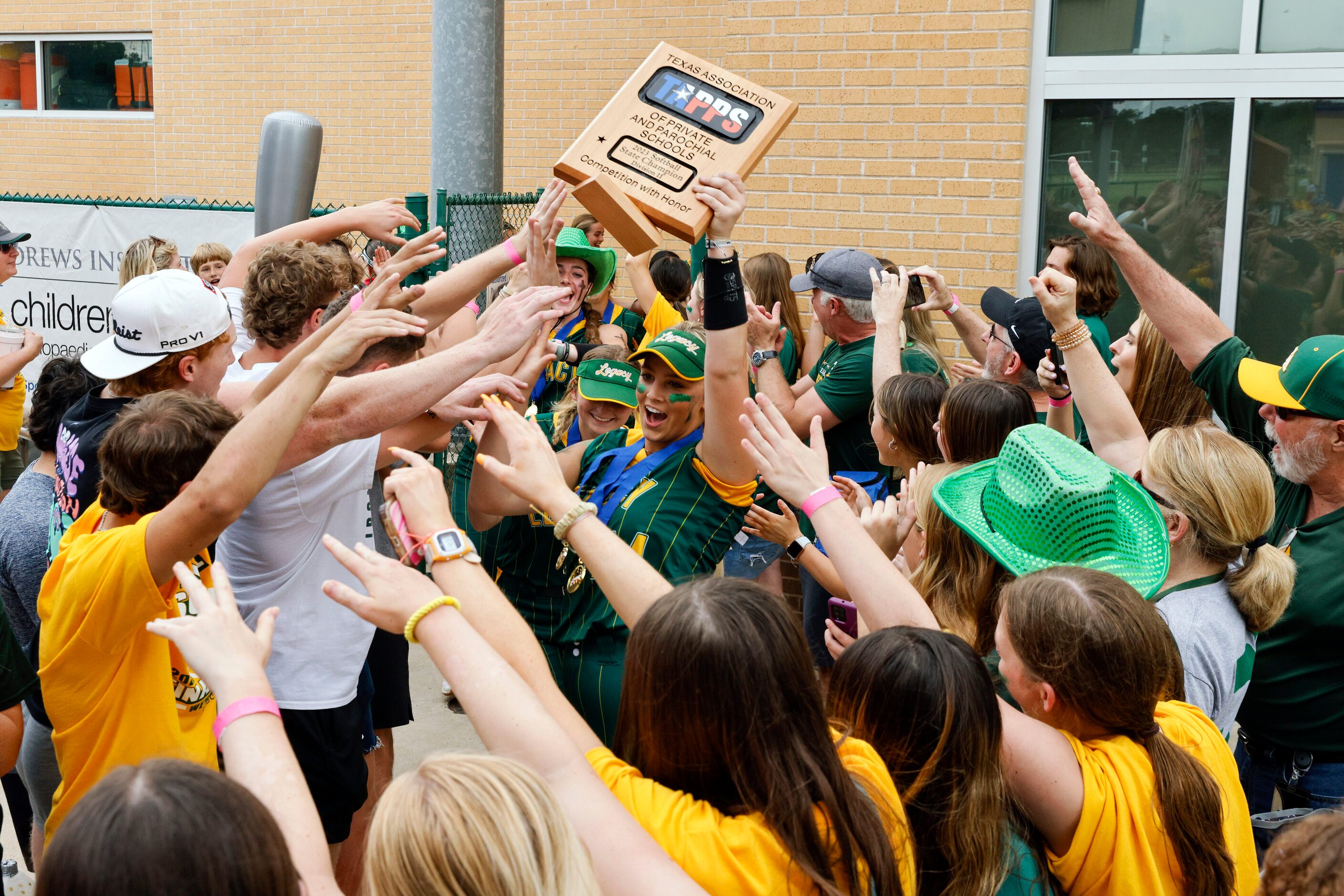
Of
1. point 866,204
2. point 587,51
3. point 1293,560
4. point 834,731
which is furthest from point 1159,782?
point 587,51

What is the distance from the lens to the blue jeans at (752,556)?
5.09 m

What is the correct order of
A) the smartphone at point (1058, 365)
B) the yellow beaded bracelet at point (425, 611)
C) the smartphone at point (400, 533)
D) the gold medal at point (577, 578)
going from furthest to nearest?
the smartphone at point (1058, 365) → the gold medal at point (577, 578) → the smartphone at point (400, 533) → the yellow beaded bracelet at point (425, 611)

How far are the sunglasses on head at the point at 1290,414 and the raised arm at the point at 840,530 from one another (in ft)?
4.44

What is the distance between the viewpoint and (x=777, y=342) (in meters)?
4.70

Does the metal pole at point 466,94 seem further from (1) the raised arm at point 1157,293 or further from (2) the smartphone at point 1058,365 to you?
(1) the raised arm at point 1157,293

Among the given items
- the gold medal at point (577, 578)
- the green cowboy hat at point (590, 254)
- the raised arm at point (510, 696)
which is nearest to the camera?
the raised arm at point (510, 696)

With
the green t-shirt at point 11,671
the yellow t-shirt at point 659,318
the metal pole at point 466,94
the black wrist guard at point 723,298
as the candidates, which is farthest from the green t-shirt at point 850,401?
the green t-shirt at point 11,671

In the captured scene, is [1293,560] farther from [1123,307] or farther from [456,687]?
[1123,307]

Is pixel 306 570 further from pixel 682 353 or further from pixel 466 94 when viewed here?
pixel 466 94

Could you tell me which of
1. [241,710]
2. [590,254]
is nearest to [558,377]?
[590,254]

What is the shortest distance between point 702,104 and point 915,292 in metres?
2.52

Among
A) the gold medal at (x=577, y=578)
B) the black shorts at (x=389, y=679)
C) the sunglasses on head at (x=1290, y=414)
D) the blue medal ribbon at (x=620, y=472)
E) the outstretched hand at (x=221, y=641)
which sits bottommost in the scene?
the black shorts at (x=389, y=679)

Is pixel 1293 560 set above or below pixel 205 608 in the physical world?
below

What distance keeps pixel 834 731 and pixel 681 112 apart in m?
2.00
